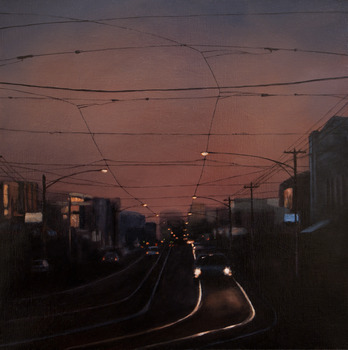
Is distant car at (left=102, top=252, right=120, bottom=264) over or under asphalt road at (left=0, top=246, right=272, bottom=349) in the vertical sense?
under

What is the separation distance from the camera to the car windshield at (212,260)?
25953mm

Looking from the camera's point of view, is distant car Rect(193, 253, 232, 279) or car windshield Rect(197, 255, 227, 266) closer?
distant car Rect(193, 253, 232, 279)

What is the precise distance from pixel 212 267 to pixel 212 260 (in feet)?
1.32

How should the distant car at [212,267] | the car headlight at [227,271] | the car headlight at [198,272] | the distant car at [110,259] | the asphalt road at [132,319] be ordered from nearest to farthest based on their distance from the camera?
the asphalt road at [132,319]
the car headlight at [227,271]
the distant car at [212,267]
the car headlight at [198,272]
the distant car at [110,259]

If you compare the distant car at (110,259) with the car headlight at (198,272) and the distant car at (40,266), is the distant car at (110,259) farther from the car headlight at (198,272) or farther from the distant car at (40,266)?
the car headlight at (198,272)

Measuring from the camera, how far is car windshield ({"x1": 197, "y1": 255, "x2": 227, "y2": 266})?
26.0m

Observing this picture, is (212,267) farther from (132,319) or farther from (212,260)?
(132,319)

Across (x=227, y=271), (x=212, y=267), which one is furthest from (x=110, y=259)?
(x=227, y=271)

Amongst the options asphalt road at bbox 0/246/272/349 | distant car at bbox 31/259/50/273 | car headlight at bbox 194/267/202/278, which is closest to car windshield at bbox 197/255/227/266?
car headlight at bbox 194/267/202/278

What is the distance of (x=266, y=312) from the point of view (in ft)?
56.4

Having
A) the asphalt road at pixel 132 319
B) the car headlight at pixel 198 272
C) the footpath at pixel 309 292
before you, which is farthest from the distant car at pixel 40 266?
the car headlight at pixel 198 272

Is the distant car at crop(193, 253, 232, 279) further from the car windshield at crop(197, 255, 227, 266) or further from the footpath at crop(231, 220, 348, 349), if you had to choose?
the footpath at crop(231, 220, 348, 349)

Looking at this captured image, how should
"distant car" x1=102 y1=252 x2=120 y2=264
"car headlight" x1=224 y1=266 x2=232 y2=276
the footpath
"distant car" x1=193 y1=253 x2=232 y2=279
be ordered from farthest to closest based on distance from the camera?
"distant car" x1=102 y1=252 x2=120 y2=264, "distant car" x1=193 y1=253 x2=232 y2=279, "car headlight" x1=224 y1=266 x2=232 y2=276, the footpath

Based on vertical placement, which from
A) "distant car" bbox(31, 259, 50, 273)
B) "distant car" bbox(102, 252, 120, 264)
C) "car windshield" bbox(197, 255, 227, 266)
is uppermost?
"car windshield" bbox(197, 255, 227, 266)
